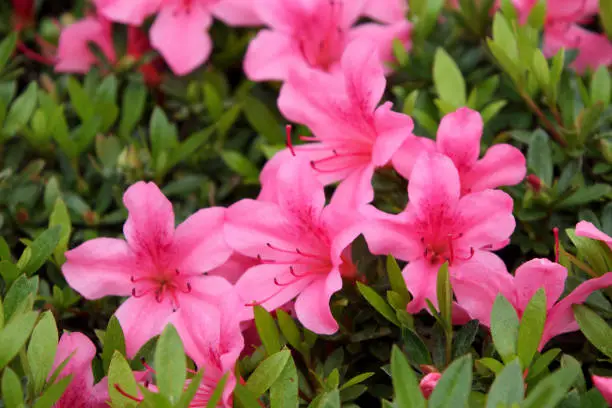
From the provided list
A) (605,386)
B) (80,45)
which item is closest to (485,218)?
(605,386)

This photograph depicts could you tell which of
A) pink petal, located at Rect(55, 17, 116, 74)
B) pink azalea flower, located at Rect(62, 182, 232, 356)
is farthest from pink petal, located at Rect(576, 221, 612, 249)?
pink petal, located at Rect(55, 17, 116, 74)

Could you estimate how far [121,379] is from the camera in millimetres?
1084

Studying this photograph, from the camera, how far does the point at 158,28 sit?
1728 millimetres

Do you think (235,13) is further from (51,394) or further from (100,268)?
(51,394)

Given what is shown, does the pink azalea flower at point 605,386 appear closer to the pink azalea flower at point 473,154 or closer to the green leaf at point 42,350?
the pink azalea flower at point 473,154

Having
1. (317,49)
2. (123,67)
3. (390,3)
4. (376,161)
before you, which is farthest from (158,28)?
(376,161)

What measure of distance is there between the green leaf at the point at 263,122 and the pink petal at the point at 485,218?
54cm

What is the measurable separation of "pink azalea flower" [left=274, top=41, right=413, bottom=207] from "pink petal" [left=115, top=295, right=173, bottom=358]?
0.89 feet

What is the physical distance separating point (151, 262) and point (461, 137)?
50 centimetres

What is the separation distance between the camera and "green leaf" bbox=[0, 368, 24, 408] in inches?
39.4

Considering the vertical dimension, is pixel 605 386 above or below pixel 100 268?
above

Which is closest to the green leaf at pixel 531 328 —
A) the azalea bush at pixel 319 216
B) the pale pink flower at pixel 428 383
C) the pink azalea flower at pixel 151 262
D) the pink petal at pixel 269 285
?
the azalea bush at pixel 319 216

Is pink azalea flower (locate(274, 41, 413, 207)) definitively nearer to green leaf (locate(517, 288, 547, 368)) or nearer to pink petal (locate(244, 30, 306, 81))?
pink petal (locate(244, 30, 306, 81))

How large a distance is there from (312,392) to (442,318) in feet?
0.68
